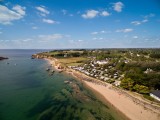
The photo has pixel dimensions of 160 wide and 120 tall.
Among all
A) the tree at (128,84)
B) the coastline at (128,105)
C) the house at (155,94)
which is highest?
the tree at (128,84)

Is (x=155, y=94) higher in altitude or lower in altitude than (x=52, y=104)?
higher

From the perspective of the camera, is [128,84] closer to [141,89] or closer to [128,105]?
[141,89]

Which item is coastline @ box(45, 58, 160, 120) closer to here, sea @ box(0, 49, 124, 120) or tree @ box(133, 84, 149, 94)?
sea @ box(0, 49, 124, 120)

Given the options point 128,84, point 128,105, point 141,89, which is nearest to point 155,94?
point 141,89

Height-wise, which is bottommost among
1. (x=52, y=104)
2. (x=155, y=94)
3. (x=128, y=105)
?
(x=128, y=105)

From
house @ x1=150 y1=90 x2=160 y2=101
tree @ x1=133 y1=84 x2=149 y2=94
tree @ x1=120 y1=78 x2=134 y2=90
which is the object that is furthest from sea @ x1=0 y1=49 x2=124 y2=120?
house @ x1=150 y1=90 x2=160 y2=101

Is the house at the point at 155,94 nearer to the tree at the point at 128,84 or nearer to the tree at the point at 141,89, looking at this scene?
the tree at the point at 141,89

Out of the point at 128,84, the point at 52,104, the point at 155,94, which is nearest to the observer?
the point at 52,104

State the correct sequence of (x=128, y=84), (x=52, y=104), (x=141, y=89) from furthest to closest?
(x=128, y=84) → (x=141, y=89) → (x=52, y=104)

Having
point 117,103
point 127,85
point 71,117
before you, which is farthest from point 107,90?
point 71,117

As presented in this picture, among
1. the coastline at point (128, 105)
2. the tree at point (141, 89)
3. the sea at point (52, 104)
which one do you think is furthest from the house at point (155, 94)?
the sea at point (52, 104)

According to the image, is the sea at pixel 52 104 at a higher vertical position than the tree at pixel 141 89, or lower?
lower
